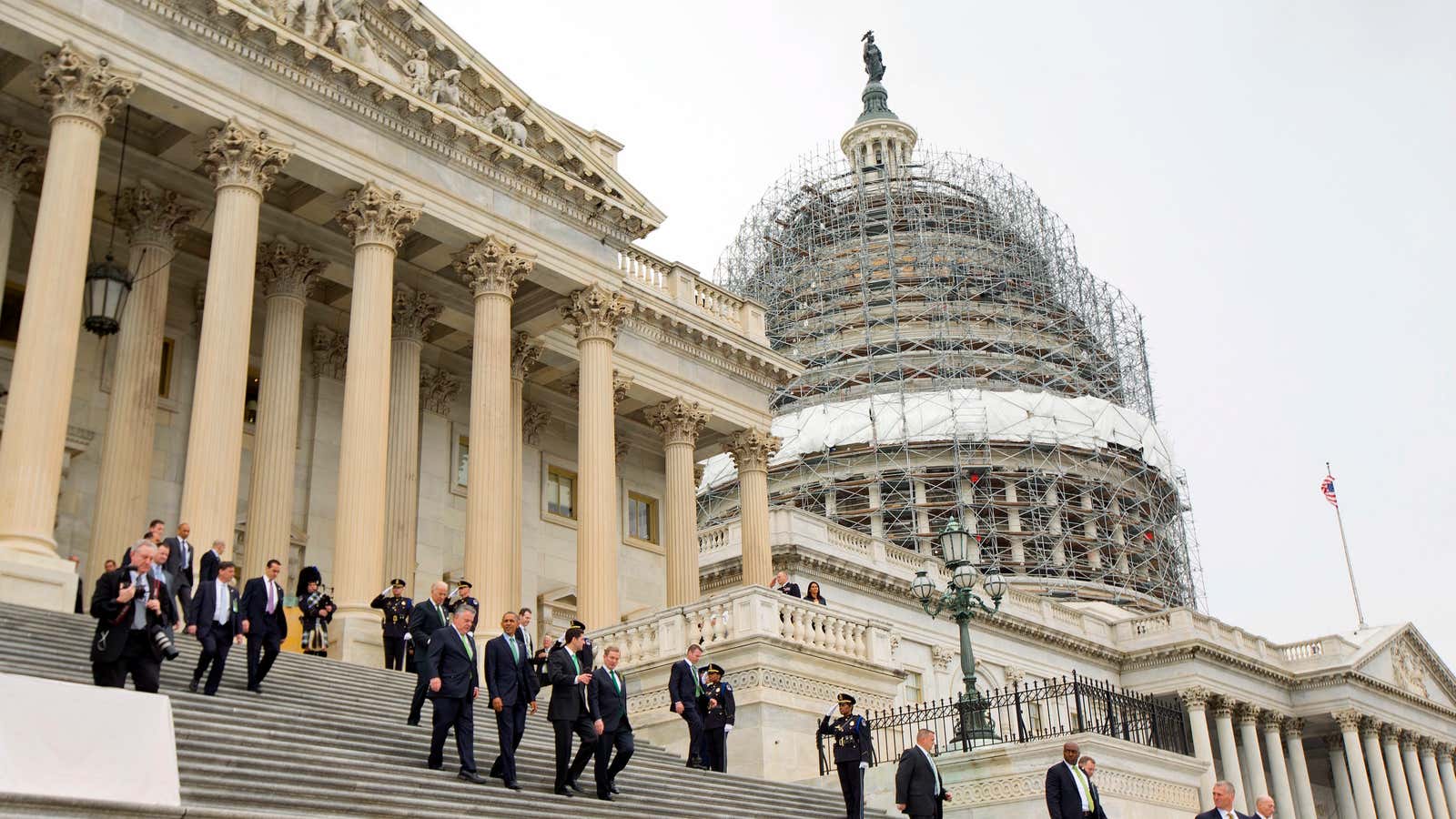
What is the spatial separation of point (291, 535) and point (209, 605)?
44.0 ft

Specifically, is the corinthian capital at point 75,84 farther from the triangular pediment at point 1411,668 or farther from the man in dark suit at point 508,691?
the triangular pediment at point 1411,668

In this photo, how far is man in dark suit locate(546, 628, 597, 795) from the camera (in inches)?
569

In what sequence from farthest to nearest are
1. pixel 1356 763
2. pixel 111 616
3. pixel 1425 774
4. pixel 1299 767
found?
pixel 1425 774, pixel 1356 763, pixel 1299 767, pixel 111 616

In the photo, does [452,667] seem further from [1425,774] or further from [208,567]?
[1425,774]

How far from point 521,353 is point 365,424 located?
297 inches

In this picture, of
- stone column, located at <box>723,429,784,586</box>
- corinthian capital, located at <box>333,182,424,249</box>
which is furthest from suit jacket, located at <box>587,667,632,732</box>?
stone column, located at <box>723,429,784,586</box>

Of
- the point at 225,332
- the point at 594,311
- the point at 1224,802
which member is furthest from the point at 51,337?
the point at 1224,802

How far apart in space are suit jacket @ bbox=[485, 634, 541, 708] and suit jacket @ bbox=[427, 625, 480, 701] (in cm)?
25

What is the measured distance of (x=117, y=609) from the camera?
1246 cm

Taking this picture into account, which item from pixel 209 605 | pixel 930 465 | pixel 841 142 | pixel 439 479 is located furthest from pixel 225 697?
pixel 841 142

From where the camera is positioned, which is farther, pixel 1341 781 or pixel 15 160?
pixel 1341 781

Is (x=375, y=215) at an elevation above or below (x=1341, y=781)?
above

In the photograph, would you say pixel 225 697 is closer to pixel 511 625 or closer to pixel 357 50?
pixel 511 625

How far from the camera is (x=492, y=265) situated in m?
27.0
